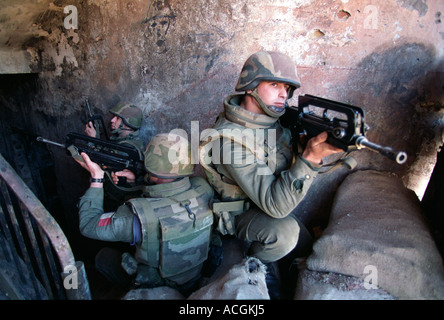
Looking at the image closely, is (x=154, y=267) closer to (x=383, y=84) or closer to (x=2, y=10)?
(x=383, y=84)

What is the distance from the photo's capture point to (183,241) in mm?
2172

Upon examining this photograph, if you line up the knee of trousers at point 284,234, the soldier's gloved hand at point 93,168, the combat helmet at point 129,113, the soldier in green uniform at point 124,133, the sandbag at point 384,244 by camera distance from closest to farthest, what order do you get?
the sandbag at point 384,244 → the knee of trousers at point 284,234 → the soldier's gloved hand at point 93,168 → the soldier in green uniform at point 124,133 → the combat helmet at point 129,113

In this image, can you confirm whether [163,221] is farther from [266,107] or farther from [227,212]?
[266,107]

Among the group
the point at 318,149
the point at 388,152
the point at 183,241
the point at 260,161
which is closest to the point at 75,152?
the point at 183,241

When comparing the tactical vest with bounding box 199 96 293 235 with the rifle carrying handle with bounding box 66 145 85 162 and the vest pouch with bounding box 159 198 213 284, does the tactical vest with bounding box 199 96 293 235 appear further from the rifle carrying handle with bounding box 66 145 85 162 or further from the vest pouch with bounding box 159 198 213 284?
the rifle carrying handle with bounding box 66 145 85 162

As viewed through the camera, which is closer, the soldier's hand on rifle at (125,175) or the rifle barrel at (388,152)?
the rifle barrel at (388,152)

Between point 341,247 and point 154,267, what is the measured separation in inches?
54.8

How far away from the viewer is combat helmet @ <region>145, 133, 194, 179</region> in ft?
7.46

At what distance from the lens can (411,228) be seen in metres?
2.05

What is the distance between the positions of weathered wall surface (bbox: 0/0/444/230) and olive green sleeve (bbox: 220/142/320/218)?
3.99 feet

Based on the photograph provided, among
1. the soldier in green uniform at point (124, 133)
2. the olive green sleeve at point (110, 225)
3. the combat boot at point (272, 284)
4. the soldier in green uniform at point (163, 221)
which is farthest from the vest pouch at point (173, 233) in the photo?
the soldier in green uniform at point (124, 133)

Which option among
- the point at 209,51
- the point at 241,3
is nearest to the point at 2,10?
the point at 209,51

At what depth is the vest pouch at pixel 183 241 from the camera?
2.11m

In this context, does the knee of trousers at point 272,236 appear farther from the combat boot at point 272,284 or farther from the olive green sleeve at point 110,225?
the olive green sleeve at point 110,225
